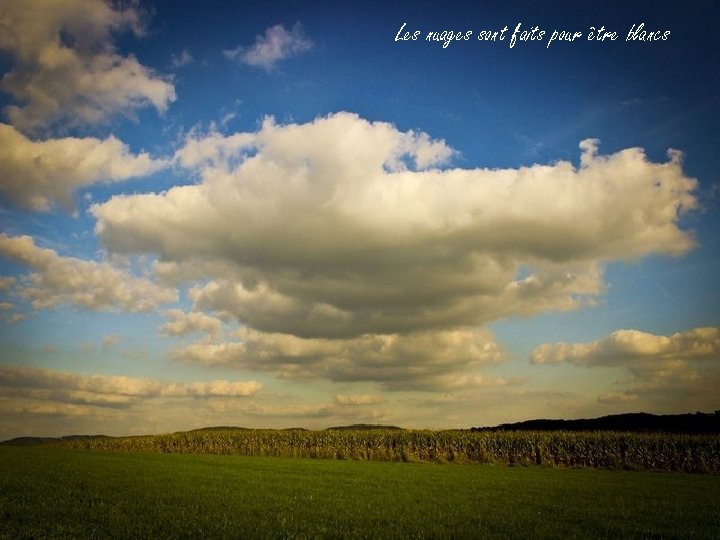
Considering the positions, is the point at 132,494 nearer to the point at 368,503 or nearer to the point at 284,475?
the point at 368,503

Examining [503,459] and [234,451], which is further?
[234,451]

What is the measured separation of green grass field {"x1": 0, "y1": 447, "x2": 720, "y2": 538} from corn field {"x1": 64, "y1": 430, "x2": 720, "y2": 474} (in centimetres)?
1694

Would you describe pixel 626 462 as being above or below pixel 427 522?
below

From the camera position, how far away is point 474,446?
50281 mm

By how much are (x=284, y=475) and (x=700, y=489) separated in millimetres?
21087

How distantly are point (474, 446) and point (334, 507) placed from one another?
36959 millimetres

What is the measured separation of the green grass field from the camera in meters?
12.8

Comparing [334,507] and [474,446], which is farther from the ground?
[334,507]

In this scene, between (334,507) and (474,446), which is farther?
(474,446)

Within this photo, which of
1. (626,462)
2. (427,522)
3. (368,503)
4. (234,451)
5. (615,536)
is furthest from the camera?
(234,451)

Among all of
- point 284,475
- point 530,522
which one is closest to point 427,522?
Result: point 530,522

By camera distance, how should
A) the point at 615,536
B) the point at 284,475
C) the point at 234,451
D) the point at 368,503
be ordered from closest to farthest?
the point at 615,536 → the point at 368,503 → the point at 284,475 → the point at 234,451

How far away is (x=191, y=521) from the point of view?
13406 millimetres

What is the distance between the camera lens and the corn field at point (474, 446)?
41.0m
